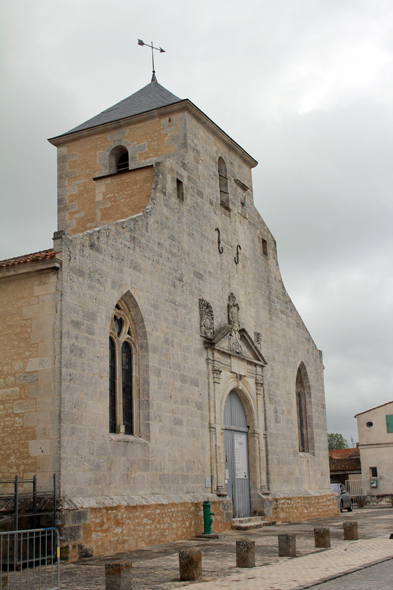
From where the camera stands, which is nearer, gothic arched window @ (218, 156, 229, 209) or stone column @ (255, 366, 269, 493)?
stone column @ (255, 366, 269, 493)

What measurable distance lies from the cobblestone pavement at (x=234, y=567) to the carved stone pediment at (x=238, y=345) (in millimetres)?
4324

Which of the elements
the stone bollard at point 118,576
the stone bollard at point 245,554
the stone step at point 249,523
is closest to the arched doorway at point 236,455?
the stone step at point 249,523

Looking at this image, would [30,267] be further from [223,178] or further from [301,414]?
[301,414]

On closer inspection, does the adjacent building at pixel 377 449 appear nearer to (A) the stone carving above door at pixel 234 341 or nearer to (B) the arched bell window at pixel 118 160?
(A) the stone carving above door at pixel 234 341

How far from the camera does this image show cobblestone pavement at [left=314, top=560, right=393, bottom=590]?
6872 millimetres

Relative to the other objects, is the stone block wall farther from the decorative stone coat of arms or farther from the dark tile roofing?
the dark tile roofing

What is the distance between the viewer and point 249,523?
591 inches

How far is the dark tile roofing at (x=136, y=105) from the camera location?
16688mm

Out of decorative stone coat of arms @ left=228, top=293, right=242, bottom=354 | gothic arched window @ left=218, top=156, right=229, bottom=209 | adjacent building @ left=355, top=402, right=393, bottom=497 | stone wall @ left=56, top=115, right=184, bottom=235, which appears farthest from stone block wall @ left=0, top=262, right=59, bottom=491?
adjacent building @ left=355, top=402, right=393, bottom=497

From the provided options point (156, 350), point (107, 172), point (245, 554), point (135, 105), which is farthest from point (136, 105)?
point (245, 554)

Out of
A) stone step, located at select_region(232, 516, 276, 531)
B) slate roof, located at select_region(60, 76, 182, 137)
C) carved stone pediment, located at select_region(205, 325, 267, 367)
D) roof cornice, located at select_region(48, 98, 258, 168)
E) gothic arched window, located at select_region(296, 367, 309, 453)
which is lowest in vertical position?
stone step, located at select_region(232, 516, 276, 531)

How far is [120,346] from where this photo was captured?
11.9 meters

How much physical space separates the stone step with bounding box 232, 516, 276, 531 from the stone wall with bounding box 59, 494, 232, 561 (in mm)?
712

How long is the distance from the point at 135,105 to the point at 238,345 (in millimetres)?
6920
